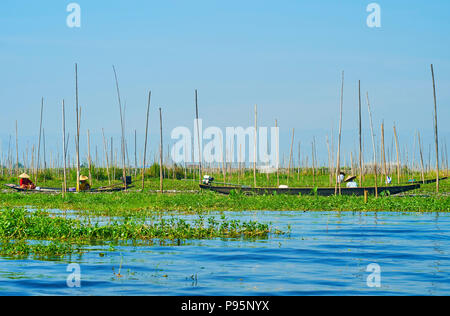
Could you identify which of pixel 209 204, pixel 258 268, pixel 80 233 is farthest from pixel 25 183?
pixel 258 268

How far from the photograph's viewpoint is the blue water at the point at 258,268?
301 inches

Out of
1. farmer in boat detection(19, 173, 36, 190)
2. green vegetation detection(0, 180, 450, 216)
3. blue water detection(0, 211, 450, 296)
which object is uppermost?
farmer in boat detection(19, 173, 36, 190)

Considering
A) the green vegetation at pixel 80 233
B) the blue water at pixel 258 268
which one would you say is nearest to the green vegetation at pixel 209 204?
the green vegetation at pixel 80 233

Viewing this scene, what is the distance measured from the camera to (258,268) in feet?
30.0

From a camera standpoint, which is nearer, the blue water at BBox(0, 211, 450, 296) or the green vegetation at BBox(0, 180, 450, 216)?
the blue water at BBox(0, 211, 450, 296)

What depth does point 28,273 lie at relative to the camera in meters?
8.50

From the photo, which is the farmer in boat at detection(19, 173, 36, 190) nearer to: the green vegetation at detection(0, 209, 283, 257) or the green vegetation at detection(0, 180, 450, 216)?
the green vegetation at detection(0, 180, 450, 216)

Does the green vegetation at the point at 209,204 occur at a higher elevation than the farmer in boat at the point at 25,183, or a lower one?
lower

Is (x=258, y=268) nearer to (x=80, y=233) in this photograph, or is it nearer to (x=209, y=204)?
(x=80, y=233)

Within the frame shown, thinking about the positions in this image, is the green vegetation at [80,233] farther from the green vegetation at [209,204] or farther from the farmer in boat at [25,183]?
the farmer in boat at [25,183]

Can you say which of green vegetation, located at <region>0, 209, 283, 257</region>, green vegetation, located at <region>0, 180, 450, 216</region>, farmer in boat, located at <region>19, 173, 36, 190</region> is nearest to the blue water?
green vegetation, located at <region>0, 209, 283, 257</region>

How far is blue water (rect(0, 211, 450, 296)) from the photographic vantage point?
7.64 m

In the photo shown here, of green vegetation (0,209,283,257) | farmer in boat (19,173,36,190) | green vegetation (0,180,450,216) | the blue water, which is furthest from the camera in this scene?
farmer in boat (19,173,36,190)
